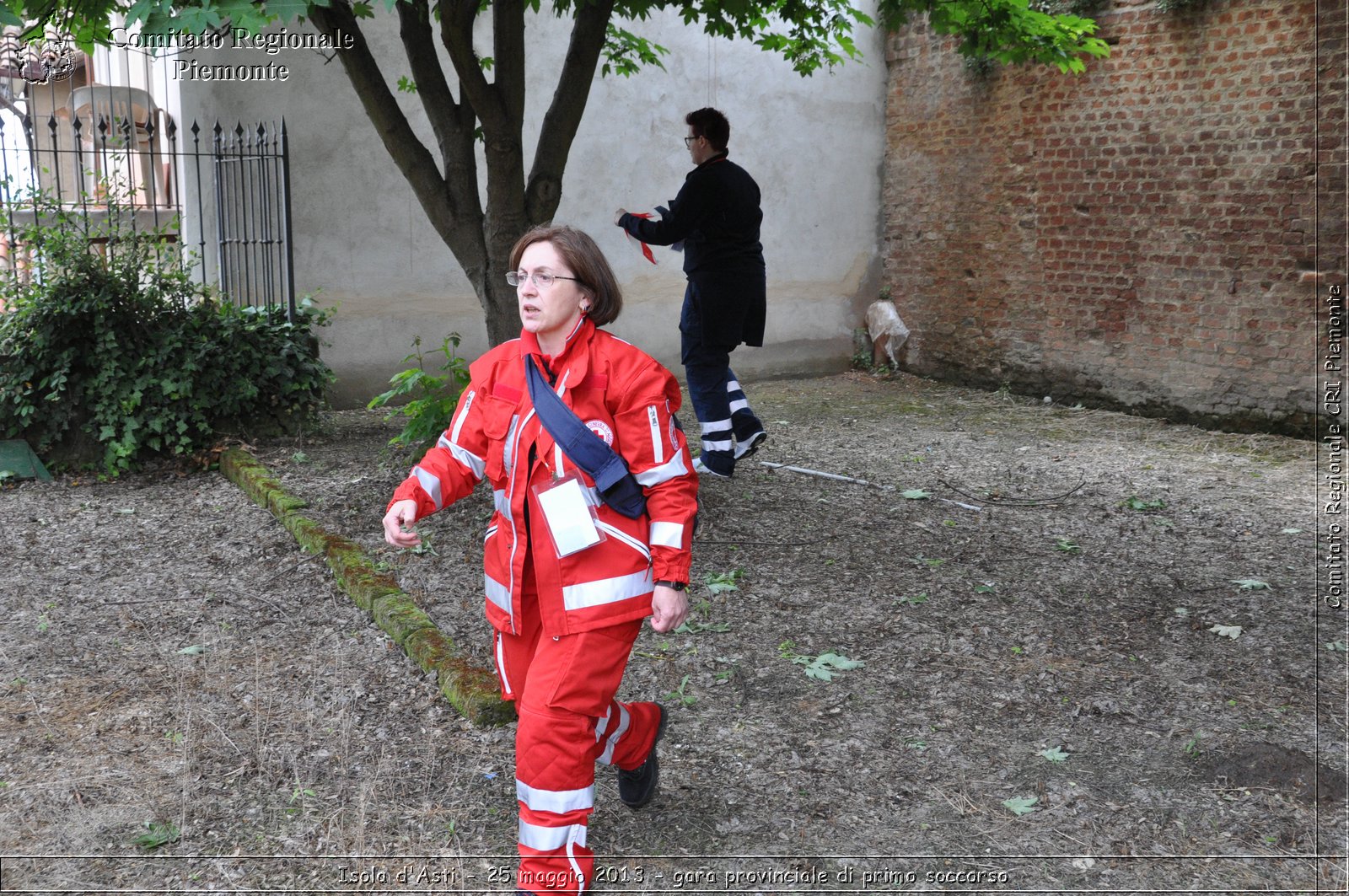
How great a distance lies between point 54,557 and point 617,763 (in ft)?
12.4

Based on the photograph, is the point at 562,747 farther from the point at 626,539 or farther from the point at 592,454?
the point at 592,454

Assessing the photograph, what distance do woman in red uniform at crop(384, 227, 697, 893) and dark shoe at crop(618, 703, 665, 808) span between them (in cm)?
32

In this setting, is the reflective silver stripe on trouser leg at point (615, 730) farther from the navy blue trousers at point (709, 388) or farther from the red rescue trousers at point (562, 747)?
the navy blue trousers at point (709, 388)

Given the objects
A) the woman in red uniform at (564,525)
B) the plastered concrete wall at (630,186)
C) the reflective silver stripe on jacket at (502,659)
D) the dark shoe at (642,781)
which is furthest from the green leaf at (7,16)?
the plastered concrete wall at (630,186)

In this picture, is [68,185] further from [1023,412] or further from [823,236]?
[1023,412]

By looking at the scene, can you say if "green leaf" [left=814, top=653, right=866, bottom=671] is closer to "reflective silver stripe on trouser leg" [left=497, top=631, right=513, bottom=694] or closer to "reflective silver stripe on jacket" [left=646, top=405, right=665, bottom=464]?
"reflective silver stripe on trouser leg" [left=497, top=631, right=513, bottom=694]

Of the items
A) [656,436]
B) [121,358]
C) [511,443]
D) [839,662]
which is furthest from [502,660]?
[121,358]

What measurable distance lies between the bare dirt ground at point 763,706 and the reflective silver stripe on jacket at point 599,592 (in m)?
0.80

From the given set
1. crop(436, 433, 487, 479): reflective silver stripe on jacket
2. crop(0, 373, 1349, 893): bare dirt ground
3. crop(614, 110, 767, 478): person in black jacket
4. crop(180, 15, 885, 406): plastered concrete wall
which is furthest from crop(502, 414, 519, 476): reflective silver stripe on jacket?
crop(180, 15, 885, 406): plastered concrete wall

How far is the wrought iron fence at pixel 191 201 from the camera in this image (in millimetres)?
7035

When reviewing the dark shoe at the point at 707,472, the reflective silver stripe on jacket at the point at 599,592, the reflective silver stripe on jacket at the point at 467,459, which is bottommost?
the dark shoe at the point at 707,472

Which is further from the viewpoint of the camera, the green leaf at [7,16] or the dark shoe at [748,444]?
the dark shoe at [748,444]

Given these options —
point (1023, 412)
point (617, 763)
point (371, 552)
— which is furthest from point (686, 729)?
point (1023, 412)

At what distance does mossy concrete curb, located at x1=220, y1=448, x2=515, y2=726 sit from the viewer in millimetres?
3721
